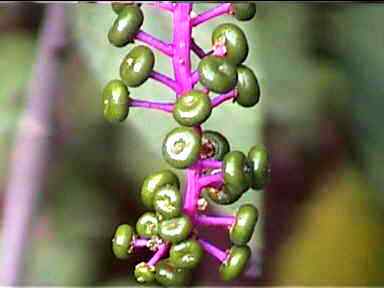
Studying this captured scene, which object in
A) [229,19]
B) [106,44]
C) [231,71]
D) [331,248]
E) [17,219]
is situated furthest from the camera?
[331,248]

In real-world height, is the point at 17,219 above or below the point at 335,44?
below

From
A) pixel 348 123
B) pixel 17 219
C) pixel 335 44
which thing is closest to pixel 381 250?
pixel 348 123

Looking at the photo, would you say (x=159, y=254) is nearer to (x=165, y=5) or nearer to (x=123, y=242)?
(x=123, y=242)

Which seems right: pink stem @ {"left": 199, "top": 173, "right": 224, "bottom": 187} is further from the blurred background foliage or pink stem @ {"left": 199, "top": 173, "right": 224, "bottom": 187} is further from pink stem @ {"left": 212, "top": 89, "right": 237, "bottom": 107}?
the blurred background foliage

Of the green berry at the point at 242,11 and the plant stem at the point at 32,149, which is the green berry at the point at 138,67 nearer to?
the green berry at the point at 242,11

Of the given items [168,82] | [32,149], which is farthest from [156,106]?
[32,149]

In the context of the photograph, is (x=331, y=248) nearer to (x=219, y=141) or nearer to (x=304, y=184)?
(x=304, y=184)
